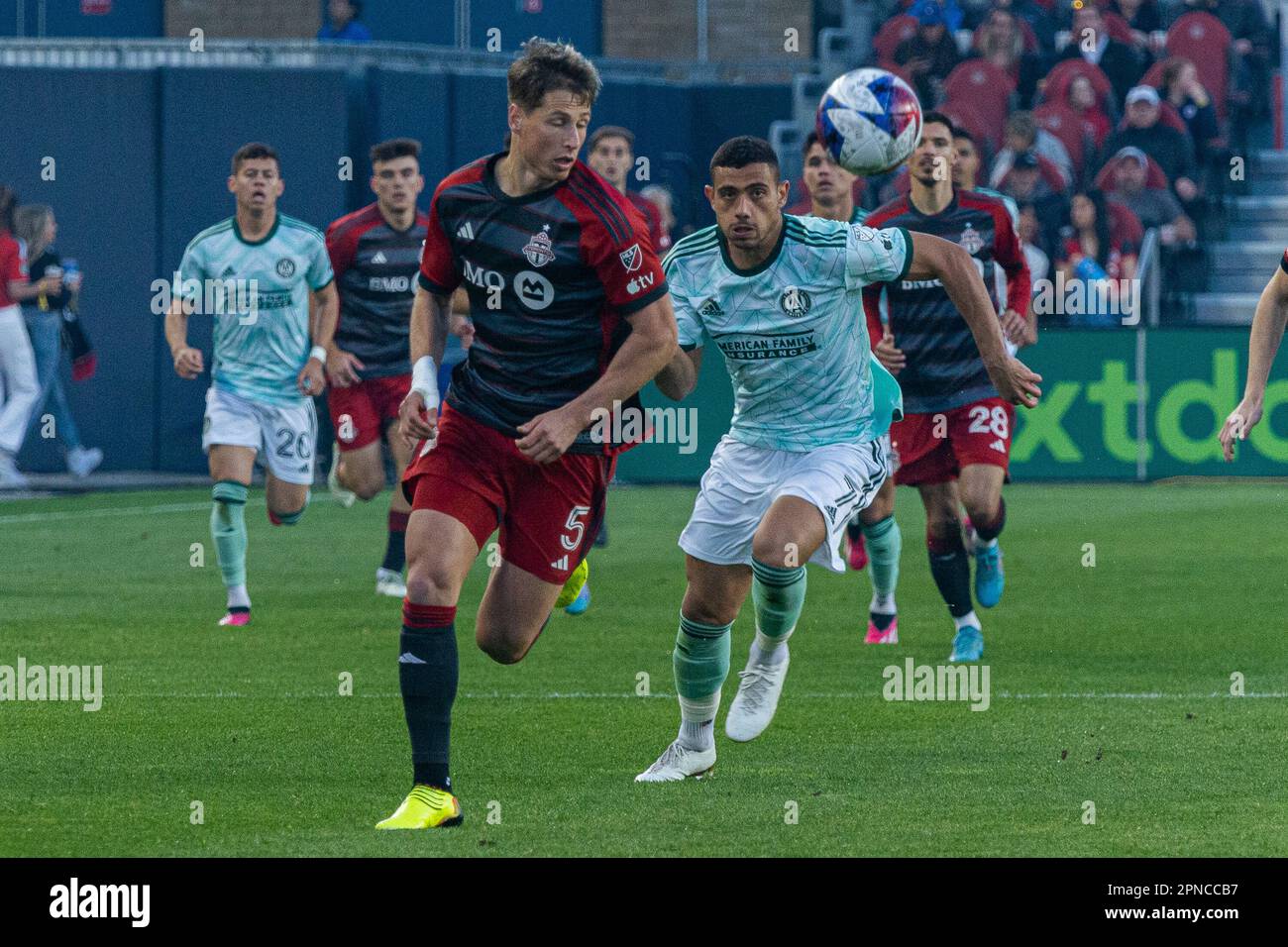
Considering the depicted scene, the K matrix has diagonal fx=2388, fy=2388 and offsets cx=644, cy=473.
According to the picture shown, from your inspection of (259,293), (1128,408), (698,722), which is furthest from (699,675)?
(1128,408)

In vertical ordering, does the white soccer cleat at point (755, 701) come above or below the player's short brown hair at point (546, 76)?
below

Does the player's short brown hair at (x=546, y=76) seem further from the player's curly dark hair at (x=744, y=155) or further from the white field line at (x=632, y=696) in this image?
the white field line at (x=632, y=696)

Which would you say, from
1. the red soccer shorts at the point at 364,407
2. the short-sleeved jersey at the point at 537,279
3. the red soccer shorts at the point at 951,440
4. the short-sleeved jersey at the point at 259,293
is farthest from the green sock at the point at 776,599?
the red soccer shorts at the point at 364,407

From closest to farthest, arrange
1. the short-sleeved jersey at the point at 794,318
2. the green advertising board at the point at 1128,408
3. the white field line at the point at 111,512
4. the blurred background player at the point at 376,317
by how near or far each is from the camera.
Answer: the short-sleeved jersey at the point at 794,318, the blurred background player at the point at 376,317, the white field line at the point at 111,512, the green advertising board at the point at 1128,408

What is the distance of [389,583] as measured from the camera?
Answer: 1372 cm

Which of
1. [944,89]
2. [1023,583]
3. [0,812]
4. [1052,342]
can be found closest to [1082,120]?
[944,89]

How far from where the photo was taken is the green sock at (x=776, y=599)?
7.87 metres

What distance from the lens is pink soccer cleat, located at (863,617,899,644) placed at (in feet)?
37.9

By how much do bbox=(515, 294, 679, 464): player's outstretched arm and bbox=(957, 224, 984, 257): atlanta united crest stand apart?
13.7 ft

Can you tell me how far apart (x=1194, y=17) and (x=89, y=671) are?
16880 mm

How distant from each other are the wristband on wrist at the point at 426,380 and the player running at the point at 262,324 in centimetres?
533

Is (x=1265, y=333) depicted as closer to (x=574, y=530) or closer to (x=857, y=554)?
(x=574, y=530)

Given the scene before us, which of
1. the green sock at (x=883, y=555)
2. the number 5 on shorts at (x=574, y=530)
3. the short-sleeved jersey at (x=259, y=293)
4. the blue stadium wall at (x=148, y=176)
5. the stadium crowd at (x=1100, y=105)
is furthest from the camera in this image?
the blue stadium wall at (x=148, y=176)

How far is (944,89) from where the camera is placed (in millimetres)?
23703
